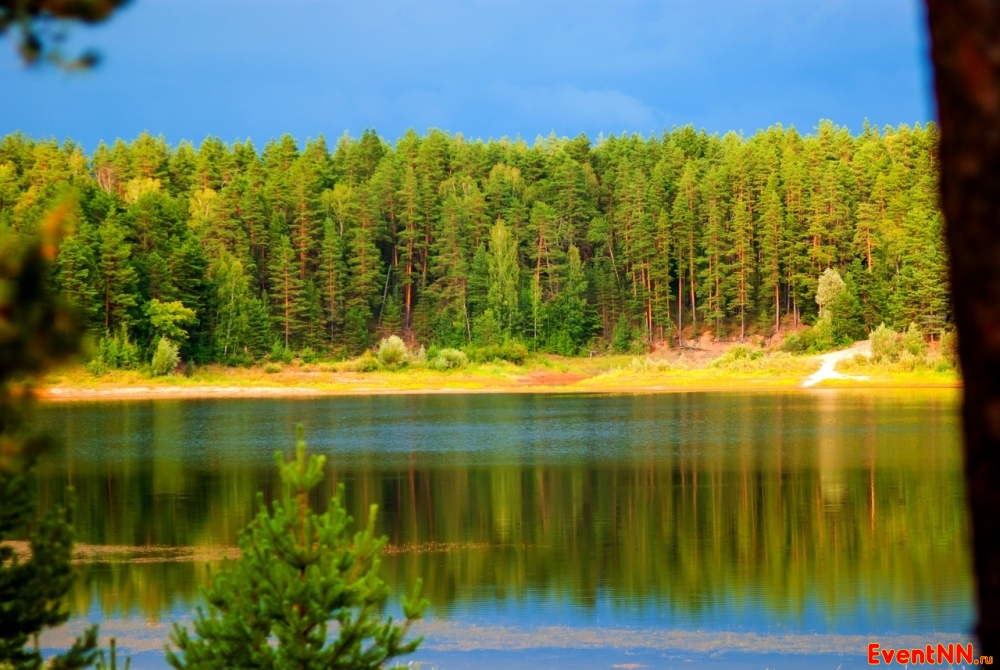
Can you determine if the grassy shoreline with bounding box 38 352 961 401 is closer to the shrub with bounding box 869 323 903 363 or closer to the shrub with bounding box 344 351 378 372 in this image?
the shrub with bounding box 344 351 378 372

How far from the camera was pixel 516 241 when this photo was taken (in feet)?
296

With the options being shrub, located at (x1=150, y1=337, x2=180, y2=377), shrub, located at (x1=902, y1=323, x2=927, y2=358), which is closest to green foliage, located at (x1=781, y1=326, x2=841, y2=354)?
shrub, located at (x1=902, y1=323, x2=927, y2=358)

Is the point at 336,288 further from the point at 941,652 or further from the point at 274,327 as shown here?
the point at 941,652

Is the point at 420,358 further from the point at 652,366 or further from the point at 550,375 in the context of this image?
the point at 652,366

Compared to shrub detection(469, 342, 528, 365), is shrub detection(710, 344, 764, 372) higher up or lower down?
lower down

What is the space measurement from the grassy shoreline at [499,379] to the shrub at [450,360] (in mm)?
511

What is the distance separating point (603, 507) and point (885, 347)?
45358mm

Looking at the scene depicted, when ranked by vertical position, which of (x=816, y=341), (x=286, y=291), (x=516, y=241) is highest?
(x=516, y=241)

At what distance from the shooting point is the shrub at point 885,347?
217 feet

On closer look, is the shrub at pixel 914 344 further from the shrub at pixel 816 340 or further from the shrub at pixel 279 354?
the shrub at pixel 279 354

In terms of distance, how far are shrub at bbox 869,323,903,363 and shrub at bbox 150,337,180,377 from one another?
40298 millimetres

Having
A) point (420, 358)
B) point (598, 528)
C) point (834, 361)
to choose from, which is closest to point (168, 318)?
point (420, 358)

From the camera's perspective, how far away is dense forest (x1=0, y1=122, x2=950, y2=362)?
8069cm

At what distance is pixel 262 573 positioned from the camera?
9352 millimetres
